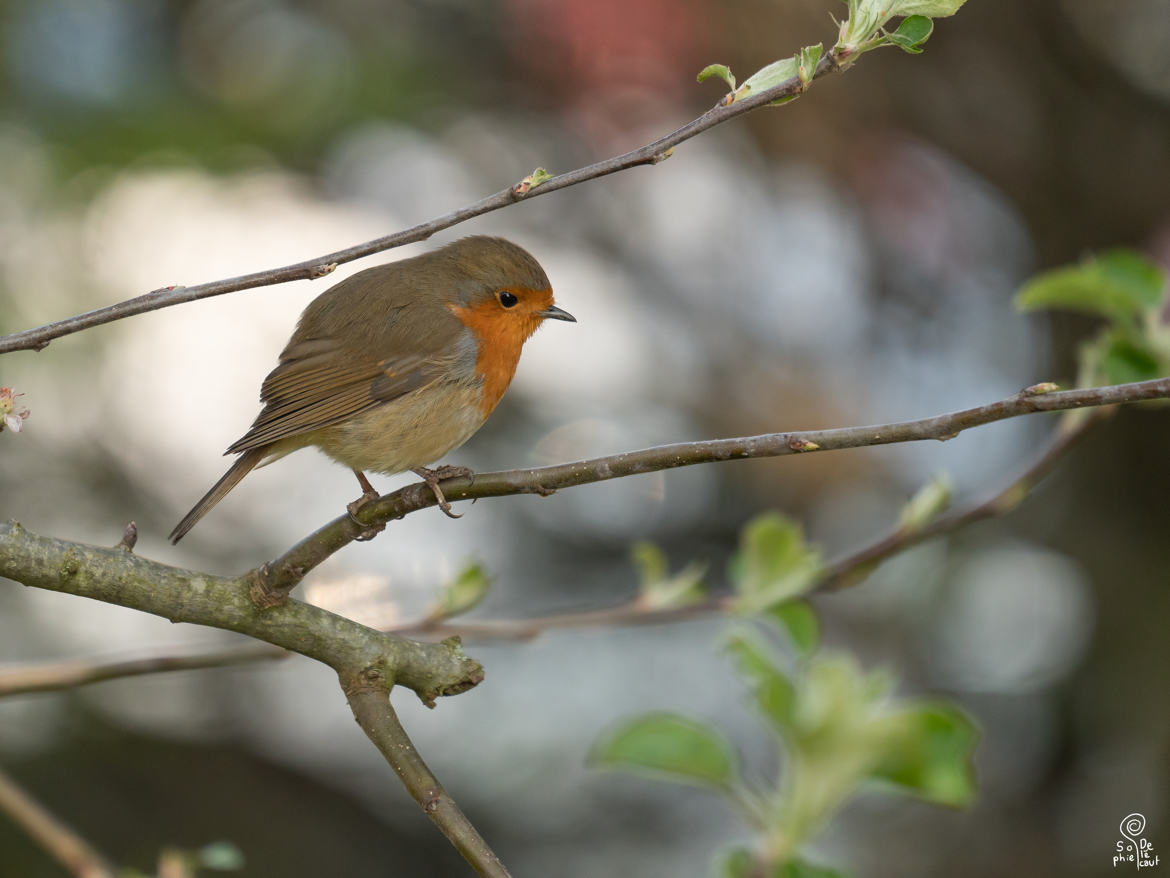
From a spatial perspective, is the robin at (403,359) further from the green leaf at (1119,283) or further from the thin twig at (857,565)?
the green leaf at (1119,283)

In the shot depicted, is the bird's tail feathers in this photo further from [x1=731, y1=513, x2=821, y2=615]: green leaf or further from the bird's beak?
[x1=731, y1=513, x2=821, y2=615]: green leaf

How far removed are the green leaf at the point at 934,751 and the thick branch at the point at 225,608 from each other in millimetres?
504

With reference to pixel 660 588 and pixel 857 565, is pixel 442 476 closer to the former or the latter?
pixel 660 588

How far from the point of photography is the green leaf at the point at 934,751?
1.30 metres

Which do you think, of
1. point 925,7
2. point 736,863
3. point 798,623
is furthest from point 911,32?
point 736,863

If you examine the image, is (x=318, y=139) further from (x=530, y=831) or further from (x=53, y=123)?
(x=530, y=831)

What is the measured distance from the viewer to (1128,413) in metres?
4.20

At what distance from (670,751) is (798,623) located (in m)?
0.42

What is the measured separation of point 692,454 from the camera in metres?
1.17

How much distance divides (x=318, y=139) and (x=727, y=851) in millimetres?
2792

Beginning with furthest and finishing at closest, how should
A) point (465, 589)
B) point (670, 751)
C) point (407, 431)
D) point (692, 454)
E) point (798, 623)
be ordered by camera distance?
point (407, 431)
point (465, 589)
point (798, 623)
point (670, 751)
point (692, 454)

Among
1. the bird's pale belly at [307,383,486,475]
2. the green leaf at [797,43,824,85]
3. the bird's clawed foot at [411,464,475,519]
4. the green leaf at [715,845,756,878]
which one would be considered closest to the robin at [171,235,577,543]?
the bird's pale belly at [307,383,486,475]

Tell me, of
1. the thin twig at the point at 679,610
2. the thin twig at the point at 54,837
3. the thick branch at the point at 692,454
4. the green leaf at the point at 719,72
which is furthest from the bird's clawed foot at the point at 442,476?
the thin twig at the point at 54,837

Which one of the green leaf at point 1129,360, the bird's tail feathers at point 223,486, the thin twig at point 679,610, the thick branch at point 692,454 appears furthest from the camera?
the bird's tail feathers at point 223,486
